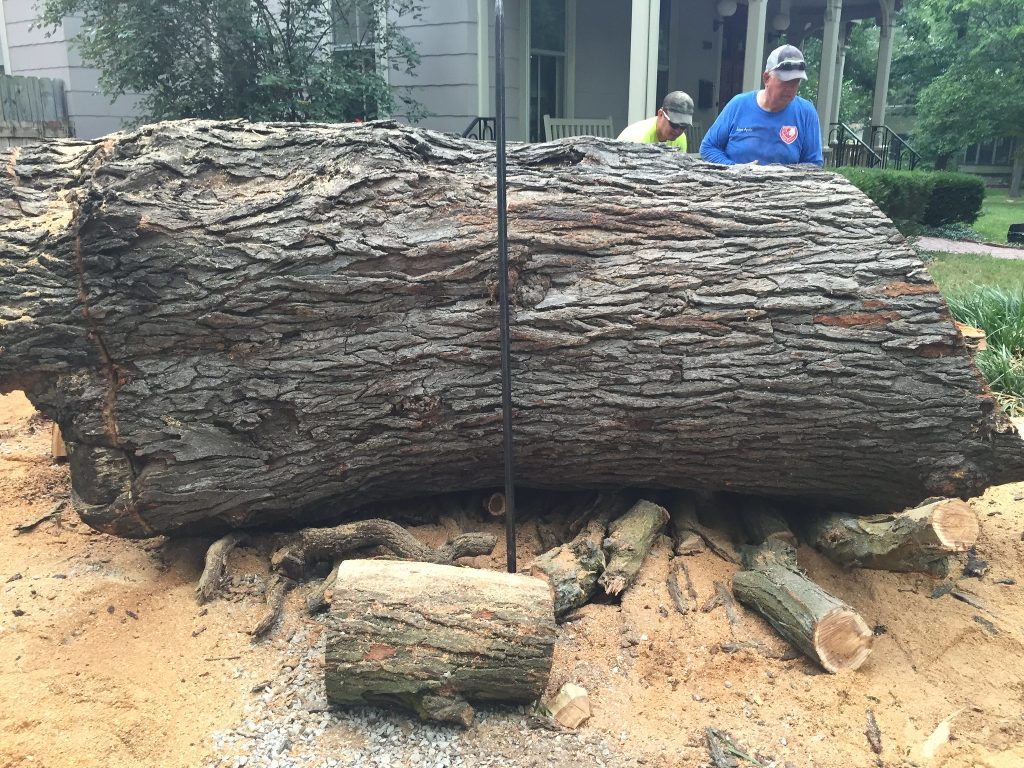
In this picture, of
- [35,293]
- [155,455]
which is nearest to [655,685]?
[155,455]

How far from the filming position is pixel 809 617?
8.66ft

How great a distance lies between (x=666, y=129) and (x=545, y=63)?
7113 mm

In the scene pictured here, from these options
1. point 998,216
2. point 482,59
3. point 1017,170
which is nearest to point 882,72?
point 998,216

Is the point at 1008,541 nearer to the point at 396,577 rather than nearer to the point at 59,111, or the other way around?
the point at 396,577

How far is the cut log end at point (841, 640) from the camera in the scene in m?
2.62

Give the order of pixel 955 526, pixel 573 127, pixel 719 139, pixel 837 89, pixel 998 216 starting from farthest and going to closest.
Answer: pixel 998 216
pixel 837 89
pixel 573 127
pixel 719 139
pixel 955 526

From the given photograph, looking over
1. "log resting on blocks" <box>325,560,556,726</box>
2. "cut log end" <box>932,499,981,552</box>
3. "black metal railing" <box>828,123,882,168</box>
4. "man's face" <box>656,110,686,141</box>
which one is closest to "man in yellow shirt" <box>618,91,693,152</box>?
"man's face" <box>656,110,686,141</box>

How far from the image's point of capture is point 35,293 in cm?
268

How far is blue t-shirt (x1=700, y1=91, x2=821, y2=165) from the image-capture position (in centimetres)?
393

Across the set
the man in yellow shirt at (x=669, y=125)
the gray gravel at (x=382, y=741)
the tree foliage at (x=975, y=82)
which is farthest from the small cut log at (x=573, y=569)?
the tree foliage at (x=975, y=82)

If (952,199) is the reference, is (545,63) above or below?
above

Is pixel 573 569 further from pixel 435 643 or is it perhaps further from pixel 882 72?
pixel 882 72

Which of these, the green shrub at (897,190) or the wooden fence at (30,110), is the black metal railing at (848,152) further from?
the wooden fence at (30,110)

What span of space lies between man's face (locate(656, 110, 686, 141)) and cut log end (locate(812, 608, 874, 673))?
8.99ft
